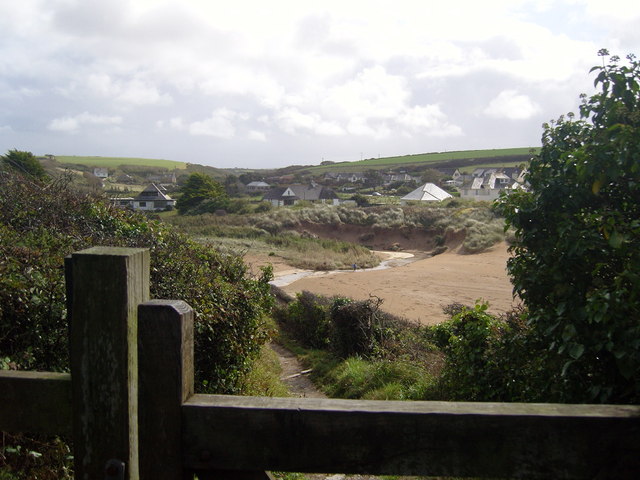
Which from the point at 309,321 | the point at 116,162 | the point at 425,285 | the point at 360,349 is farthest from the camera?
the point at 116,162

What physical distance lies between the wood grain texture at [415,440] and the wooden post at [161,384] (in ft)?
0.14

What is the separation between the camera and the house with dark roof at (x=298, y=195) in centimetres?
7300

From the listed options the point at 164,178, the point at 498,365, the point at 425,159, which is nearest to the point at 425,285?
the point at 498,365

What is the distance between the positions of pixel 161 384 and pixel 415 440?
2.55 ft

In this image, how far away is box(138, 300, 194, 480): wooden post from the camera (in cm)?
153

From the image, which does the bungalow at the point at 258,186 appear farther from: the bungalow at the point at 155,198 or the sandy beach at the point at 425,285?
the sandy beach at the point at 425,285

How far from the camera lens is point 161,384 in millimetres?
1550

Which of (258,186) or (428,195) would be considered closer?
(428,195)

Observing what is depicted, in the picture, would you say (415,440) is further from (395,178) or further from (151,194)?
(395,178)

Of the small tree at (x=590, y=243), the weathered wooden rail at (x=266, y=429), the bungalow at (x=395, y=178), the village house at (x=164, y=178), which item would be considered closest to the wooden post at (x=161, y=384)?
the weathered wooden rail at (x=266, y=429)

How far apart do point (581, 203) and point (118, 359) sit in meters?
3.58

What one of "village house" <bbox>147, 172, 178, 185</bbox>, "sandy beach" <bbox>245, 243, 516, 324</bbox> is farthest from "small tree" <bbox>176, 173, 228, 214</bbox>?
"village house" <bbox>147, 172, 178, 185</bbox>

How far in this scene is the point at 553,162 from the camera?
425 centimetres

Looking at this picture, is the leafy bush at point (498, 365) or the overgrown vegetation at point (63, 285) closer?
the overgrown vegetation at point (63, 285)
